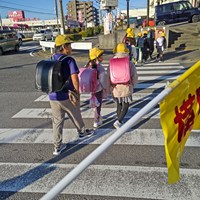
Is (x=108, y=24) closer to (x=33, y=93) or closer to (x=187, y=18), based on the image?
(x=187, y=18)

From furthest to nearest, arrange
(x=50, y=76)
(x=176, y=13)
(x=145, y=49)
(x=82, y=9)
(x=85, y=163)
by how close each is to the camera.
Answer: (x=82, y=9), (x=176, y=13), (x=145, y=49), (x=50, y=76), (x=85, y=163)

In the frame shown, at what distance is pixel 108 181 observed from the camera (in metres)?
2.52

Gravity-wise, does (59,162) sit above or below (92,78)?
below

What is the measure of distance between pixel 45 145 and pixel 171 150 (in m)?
2.43

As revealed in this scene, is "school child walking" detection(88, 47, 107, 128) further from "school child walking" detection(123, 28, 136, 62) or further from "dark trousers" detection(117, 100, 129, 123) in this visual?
"school child walking" detection(123, 28, 136, 62)

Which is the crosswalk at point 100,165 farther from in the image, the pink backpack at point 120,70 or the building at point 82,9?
the building at point 82,9

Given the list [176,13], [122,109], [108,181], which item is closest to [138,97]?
[122,109]

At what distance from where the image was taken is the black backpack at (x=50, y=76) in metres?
2.66

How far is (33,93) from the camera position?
6410 millimetres

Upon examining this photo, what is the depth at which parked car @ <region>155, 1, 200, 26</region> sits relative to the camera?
17.7m

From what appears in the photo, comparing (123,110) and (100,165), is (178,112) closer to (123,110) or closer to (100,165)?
(100,165)

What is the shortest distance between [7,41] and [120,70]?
16.7 m

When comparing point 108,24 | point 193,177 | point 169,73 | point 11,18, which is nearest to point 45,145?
point 193,177

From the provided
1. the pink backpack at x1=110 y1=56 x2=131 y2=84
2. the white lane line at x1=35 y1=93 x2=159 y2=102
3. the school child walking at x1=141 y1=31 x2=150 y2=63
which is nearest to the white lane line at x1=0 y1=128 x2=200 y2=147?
the pink backpack at x1=110 y1=56 x2=131 y2=84
